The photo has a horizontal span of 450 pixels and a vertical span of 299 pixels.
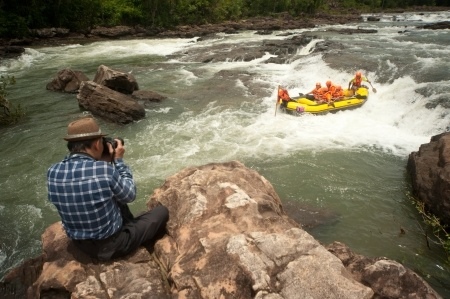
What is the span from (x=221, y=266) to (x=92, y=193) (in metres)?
1.19

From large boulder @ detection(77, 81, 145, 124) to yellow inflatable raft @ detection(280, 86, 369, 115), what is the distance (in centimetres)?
460

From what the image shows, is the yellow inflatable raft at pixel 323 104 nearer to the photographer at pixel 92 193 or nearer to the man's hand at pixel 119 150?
the man's hand at pixel 119 150

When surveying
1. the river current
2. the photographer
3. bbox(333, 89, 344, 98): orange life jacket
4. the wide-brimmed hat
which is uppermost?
the wide-brimmed hat

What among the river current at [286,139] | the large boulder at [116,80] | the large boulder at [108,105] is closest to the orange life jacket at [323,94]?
the river current at [286,139]

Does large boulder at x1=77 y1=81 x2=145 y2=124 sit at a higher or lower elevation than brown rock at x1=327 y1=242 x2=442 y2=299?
lower

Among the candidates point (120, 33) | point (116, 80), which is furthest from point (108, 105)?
point (120, 33)

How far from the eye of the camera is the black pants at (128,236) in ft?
10.0

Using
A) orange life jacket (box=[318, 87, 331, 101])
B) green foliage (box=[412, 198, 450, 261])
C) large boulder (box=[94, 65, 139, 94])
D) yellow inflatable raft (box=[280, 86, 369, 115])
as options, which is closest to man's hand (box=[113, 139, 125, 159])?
green foliage (box=[412, 198, 450, 261])

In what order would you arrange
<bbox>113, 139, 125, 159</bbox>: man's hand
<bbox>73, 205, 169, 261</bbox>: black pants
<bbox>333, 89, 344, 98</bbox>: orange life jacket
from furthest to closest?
1. <bbox>333, 89, 344, 98</bbox>: orange life jacket
2. <bbox>113, 139, 125, 159</bbox>: man's hand
3. <bbox>73, 205, 169, 261</bbox>: black pants

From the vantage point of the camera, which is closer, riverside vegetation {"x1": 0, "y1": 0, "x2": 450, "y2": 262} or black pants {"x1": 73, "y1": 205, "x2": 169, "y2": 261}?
black pants {"x1": 73, "y1": 205, "x2": 169, "y2": 261}

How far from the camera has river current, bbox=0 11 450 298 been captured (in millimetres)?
5906

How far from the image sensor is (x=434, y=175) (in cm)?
634

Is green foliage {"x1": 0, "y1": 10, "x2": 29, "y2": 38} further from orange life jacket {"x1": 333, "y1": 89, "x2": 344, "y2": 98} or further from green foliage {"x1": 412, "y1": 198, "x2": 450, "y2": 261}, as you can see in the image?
green foliage {"x1": 412, "y1": 198, "x2": 450, "y2": 261}

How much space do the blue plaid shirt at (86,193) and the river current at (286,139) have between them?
2796 mm
